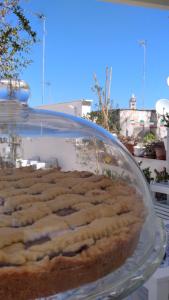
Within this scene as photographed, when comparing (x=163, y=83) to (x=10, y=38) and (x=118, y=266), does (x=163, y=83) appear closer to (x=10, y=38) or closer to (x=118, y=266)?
(x=10, y=38)

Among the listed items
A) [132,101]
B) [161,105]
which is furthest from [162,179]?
[132,101]

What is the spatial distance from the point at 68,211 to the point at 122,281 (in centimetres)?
15

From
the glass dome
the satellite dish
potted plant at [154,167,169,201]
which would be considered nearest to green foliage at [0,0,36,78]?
potted plant at [154,167,169,201]

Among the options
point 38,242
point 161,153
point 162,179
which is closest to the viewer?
point 38,242

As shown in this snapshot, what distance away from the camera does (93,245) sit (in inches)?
22.5

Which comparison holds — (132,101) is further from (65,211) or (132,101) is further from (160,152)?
(65,211)

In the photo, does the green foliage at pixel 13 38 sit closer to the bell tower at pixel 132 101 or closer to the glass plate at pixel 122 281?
the glass plate at pixel 122 281

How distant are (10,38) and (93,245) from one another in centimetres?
264

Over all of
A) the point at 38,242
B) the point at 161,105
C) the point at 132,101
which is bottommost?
the point at 38,242

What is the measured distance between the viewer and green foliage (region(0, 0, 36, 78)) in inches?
106

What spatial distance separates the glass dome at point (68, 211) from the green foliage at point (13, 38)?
1.91 meters

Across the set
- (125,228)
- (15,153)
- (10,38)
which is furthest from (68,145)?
(10,38)

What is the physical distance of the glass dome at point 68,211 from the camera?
527 mm

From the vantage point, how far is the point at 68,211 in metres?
0.64
